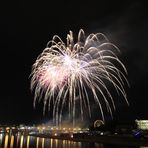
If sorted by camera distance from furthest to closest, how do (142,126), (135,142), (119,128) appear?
(142,126), (119,128), (135,142)

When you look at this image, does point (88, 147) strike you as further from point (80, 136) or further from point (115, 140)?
point (80, 136)

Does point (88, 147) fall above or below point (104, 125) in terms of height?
below

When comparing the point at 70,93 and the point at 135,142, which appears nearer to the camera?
the point at 70,93

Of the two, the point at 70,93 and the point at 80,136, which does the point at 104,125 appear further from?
the point at 70,93

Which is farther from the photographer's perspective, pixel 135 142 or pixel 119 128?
pixel 119 128

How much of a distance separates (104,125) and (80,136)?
170 feet

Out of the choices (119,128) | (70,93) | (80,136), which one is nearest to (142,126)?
(119,128)

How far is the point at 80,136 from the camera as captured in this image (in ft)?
304

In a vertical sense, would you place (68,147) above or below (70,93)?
below

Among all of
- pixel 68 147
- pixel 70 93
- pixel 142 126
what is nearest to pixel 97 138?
pixel 68 147

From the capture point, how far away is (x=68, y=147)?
197 ft

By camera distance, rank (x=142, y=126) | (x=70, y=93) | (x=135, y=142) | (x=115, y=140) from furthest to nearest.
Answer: (x=142, y=126) → (x=115, y=140) → (x=135, y=142) → (x=70, y=93)

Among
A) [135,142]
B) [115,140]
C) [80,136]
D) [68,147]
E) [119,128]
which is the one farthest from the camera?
[119,128]

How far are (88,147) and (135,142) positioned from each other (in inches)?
449
